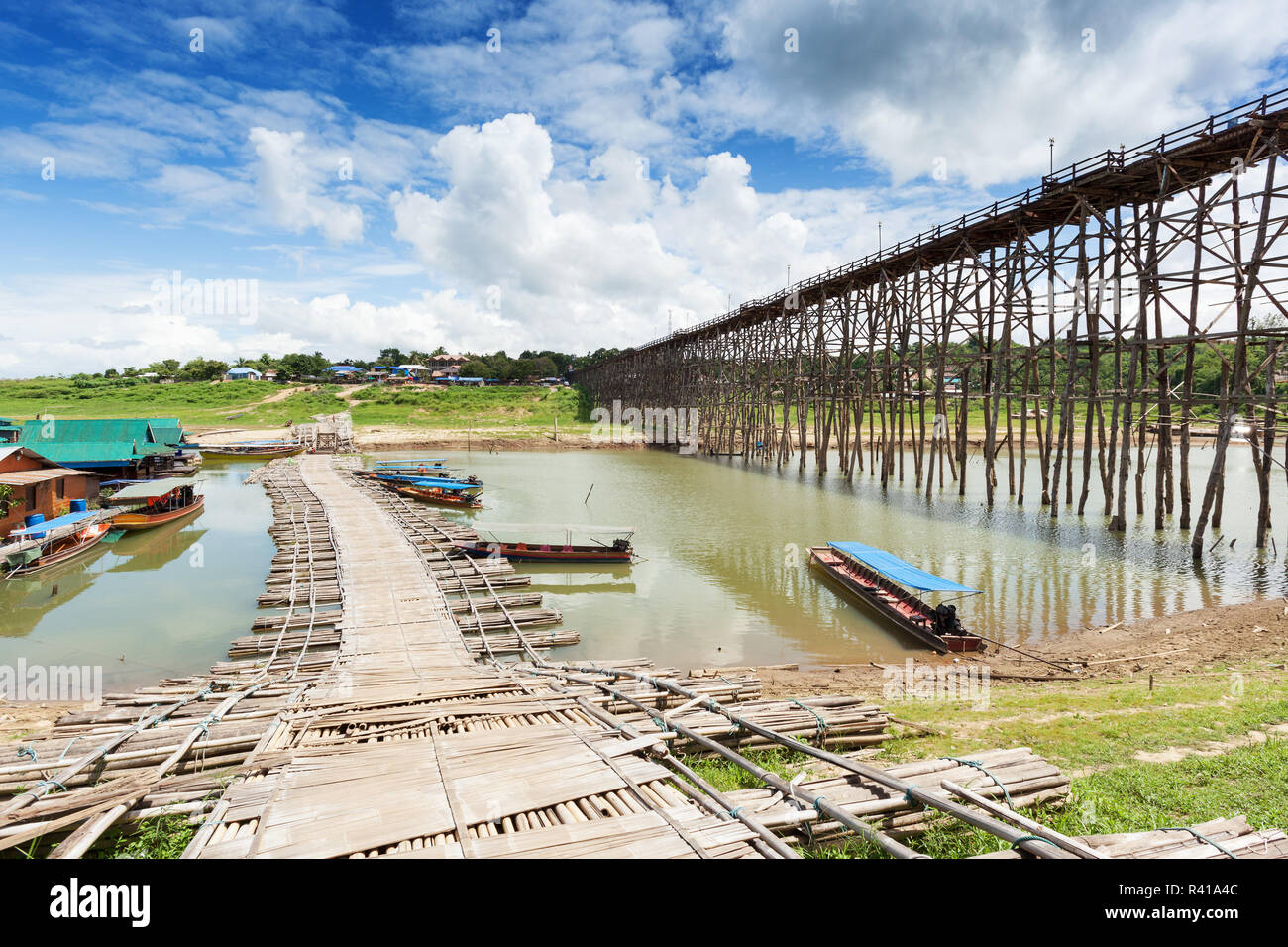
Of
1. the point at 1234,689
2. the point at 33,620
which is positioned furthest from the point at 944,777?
the point at 33,620

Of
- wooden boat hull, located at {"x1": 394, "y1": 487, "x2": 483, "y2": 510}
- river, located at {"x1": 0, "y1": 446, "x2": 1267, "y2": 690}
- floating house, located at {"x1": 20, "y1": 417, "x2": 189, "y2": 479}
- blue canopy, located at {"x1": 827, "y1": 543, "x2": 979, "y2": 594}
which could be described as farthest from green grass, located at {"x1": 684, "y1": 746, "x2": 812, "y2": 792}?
floating house, located at {"x1": 20, "y1": 417, "x2": 189, "y2": 479}

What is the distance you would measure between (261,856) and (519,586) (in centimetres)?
1438

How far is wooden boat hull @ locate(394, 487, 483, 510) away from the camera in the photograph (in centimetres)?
3344

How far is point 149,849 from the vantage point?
5.45m

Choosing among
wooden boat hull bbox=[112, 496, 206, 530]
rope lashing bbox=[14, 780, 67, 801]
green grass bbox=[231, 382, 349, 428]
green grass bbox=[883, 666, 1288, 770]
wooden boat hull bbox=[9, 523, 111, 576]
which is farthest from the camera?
green grass bbox=[231, 382, 349, 428]

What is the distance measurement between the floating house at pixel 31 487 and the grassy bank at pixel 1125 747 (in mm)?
27391

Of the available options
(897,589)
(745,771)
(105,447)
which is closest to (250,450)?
(105,447)

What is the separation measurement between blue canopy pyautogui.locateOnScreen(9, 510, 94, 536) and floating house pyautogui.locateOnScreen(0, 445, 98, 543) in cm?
60

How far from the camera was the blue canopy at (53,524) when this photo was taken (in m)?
20.8

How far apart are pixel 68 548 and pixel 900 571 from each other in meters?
27.1

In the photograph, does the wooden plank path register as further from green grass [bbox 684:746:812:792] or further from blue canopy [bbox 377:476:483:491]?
blue canopy [bbox 377:476:483:491]

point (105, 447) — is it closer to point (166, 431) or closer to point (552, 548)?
point (166, 431)

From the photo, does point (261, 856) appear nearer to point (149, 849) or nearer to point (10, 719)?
point (149, 849)

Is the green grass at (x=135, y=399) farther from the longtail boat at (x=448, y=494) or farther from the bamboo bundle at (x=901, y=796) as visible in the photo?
the bamboo bundle at (x=901, y=796)
